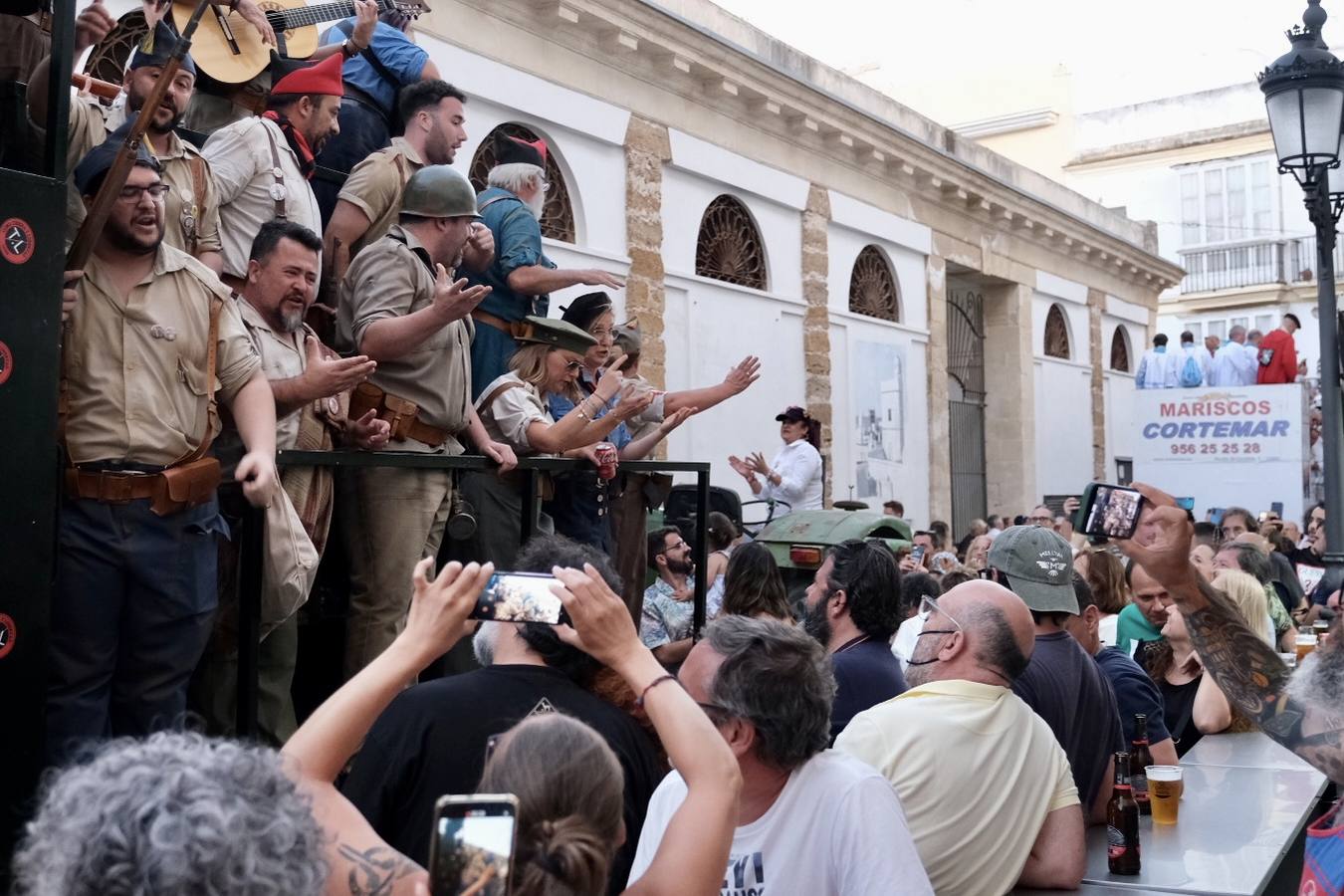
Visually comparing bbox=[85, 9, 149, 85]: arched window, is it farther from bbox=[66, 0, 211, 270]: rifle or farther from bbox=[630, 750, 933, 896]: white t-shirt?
bbox=[630, 750, 933, 896]: white t-shirt

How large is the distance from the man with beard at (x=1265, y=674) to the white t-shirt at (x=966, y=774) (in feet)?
1.70

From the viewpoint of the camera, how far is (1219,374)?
22062 mm

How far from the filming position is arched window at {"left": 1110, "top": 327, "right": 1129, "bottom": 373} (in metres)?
26.5

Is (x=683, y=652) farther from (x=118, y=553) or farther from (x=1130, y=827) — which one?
(x=118, y=553)

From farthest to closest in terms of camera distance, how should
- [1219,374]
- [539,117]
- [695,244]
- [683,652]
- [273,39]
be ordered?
[1219,374], [695,244], [539,117], [683,652], [273,39]

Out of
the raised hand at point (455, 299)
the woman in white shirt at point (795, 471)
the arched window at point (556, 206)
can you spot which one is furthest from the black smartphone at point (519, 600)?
the arched window at point (556, 206)

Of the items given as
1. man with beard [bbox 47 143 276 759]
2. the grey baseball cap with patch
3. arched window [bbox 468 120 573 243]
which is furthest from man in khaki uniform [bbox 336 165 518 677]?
arched window [bbox 468 120 573 243]

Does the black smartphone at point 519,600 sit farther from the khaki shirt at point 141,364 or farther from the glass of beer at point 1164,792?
the glass of beer at point 1164,792

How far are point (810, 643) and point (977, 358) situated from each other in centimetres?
1978

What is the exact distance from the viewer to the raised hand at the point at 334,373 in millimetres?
4238

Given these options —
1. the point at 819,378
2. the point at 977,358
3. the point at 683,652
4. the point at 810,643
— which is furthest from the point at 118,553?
the point at 977,358

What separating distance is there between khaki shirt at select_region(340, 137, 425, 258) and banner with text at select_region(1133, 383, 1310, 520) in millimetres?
14593

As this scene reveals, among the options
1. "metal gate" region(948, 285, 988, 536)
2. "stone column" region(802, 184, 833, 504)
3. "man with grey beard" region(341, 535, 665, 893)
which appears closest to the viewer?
"man with grey beard" region(341, 535, 665, 893)

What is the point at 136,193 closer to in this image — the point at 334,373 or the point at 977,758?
the point at 334,373
